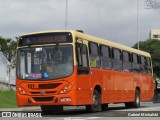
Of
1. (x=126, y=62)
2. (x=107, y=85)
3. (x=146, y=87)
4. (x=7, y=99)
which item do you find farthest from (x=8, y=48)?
(x=107, y=85)

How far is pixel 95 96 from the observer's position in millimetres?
21641

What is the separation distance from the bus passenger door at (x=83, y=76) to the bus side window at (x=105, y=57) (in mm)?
2110

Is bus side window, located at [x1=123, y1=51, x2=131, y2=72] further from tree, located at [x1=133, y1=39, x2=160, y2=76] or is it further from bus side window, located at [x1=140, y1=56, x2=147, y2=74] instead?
tree, located at [x1=133, y1=39, x2=160, y2=76]

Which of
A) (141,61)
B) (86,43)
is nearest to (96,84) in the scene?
(86,43)

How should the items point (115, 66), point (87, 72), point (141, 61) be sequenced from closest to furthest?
point (87, 72), point (115, 66), point (141, 61)

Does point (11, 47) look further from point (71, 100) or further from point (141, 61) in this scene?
point (71, 100)

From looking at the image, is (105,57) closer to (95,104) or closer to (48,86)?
(95,104)

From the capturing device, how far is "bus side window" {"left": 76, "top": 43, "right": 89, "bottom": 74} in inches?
773

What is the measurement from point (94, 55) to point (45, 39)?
104 inches

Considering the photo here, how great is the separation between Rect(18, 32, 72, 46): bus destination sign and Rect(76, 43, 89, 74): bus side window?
1.89 feet

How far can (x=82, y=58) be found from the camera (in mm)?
19969

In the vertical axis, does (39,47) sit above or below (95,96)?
above

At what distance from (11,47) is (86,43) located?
100ft

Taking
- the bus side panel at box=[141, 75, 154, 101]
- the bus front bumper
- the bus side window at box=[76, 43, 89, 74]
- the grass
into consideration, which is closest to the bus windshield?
the bus side window at box=[76, 43, 89, 74]
